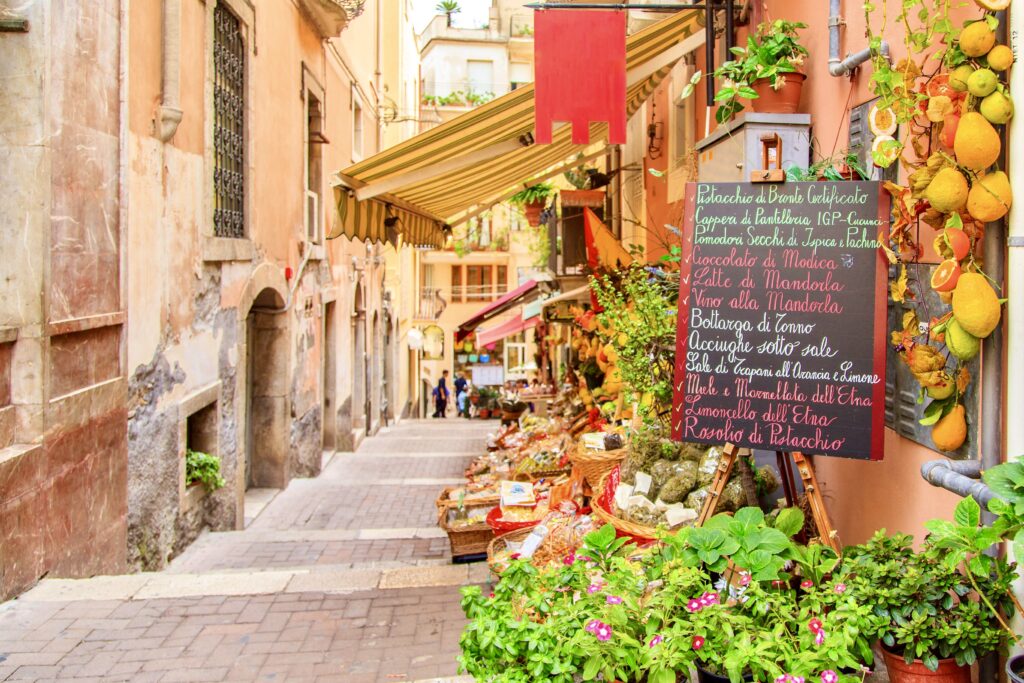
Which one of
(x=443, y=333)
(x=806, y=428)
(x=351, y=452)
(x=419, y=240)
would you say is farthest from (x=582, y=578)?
(x=443, y=333)

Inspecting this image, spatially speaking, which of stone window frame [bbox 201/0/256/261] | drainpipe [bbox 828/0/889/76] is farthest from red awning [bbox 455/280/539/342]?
drainpipe [bbox 828/0/889/76]

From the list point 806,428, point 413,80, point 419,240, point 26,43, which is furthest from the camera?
point 413,80

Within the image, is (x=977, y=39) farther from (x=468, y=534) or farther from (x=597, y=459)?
(x=468, y=534)

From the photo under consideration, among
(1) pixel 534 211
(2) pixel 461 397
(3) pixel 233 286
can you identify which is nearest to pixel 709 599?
(3) pixel 233 286

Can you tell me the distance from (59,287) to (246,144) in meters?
4.71

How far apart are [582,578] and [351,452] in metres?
12.8

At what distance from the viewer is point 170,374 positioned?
24.6 feet

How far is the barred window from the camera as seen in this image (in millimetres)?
9008

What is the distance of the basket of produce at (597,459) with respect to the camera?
6.16 metres

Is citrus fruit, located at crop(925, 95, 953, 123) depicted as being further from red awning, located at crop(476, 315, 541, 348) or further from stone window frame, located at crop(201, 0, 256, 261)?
red awning, located at crop(476, 315, 541, 348)

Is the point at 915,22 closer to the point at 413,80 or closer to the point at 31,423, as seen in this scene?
the point at 31,423

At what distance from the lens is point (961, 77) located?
3070 mm

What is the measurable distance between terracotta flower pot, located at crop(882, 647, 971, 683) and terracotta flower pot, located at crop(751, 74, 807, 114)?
10.8ft

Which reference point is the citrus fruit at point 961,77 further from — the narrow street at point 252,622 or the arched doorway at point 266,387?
the arched doorway at point 266,387
